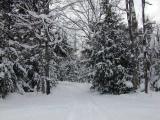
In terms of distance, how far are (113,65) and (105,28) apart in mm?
2902

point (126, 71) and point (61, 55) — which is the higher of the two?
point (61, 55)

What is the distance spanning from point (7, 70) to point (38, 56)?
554 cm

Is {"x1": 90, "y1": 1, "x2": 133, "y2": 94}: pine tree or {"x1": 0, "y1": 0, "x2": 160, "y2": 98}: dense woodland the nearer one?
{"x1": 0, "y1": 0, "x2": 160, "y2": 98}: dense woodland

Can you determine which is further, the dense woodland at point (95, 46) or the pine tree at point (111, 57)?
the pine tree at point (111, 57)

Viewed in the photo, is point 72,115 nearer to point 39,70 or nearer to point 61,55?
point 39,70

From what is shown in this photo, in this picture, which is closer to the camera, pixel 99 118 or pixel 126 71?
pixel 99 118

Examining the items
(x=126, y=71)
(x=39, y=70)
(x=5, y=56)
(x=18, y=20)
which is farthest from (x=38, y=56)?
(x=126, y=71)

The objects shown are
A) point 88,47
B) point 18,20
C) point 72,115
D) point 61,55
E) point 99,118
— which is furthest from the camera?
point 61,55

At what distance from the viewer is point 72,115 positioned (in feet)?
35.7

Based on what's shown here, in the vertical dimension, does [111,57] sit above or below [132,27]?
below

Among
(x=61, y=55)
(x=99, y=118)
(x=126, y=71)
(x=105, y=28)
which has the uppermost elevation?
(x=105, y=28)

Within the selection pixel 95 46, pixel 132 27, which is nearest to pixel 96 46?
pixel 95 46

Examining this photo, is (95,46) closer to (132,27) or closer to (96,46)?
(96,46)

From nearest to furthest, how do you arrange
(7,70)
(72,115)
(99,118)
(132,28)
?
(99,118) < (72,115) < (7,70) < (132,28)
